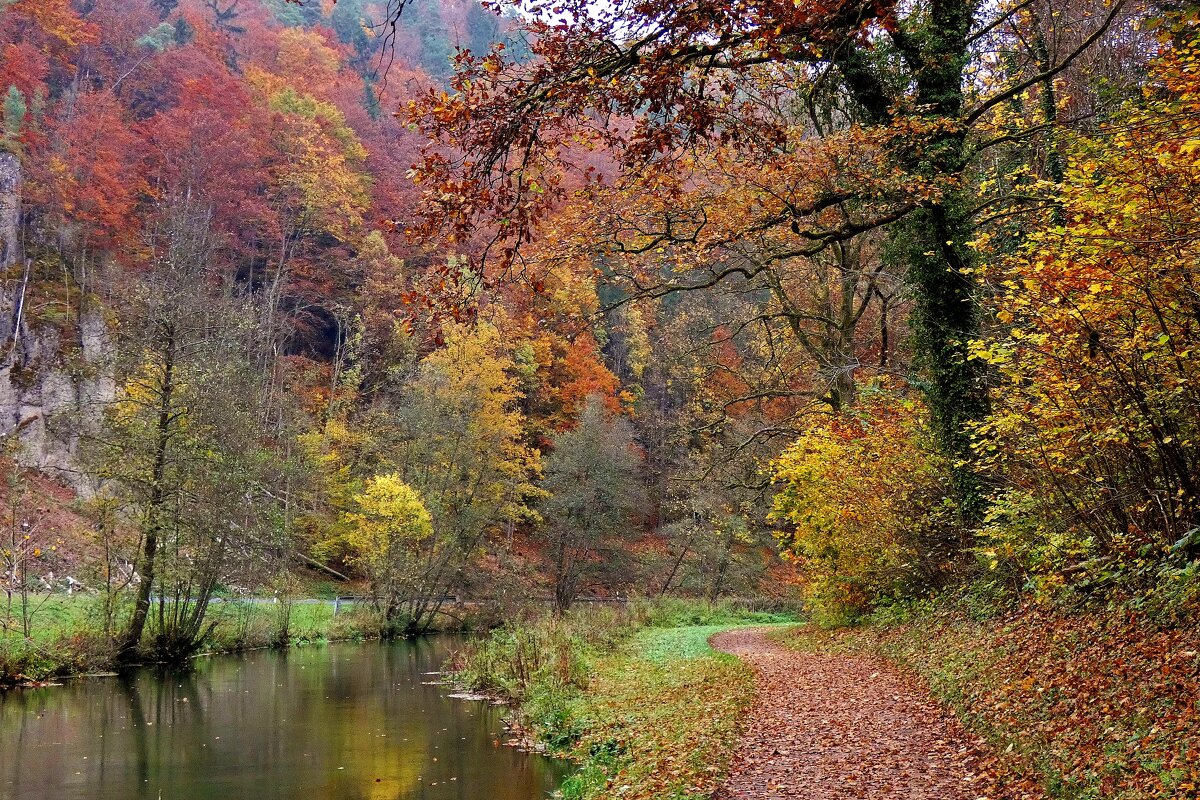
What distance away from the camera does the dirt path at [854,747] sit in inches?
262

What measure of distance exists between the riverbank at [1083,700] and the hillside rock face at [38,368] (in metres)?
32.8

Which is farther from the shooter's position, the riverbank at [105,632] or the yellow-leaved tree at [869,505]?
the riverbank at [105,632]

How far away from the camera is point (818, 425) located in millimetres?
20297

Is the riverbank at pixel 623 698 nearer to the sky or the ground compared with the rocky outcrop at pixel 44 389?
nearer to the ground

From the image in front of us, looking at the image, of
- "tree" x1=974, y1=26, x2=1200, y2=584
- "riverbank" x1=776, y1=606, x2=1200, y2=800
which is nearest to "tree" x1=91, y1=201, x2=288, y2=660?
"riverbank" x1=776, y1=606, x2=1200, y2=800

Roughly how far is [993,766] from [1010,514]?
4215 millimetres

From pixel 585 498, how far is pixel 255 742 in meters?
25.5

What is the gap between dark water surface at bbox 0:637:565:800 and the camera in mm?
10680

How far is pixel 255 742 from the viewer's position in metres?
13.3

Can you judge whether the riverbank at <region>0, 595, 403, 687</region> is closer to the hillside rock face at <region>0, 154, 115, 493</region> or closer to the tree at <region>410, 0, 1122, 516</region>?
the hillside rock face at <region>0, 154, 115, 493</region>

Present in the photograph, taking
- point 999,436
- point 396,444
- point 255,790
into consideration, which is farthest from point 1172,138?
point 396,444

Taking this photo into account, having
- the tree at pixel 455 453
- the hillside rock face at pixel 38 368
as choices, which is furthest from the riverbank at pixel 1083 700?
the hillside rock face at pixel 38 368

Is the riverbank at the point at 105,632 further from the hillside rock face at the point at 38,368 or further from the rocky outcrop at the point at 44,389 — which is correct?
the hillside rock face at the point at 38,368

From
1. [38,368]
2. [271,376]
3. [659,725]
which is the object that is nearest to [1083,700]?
[659,725]
